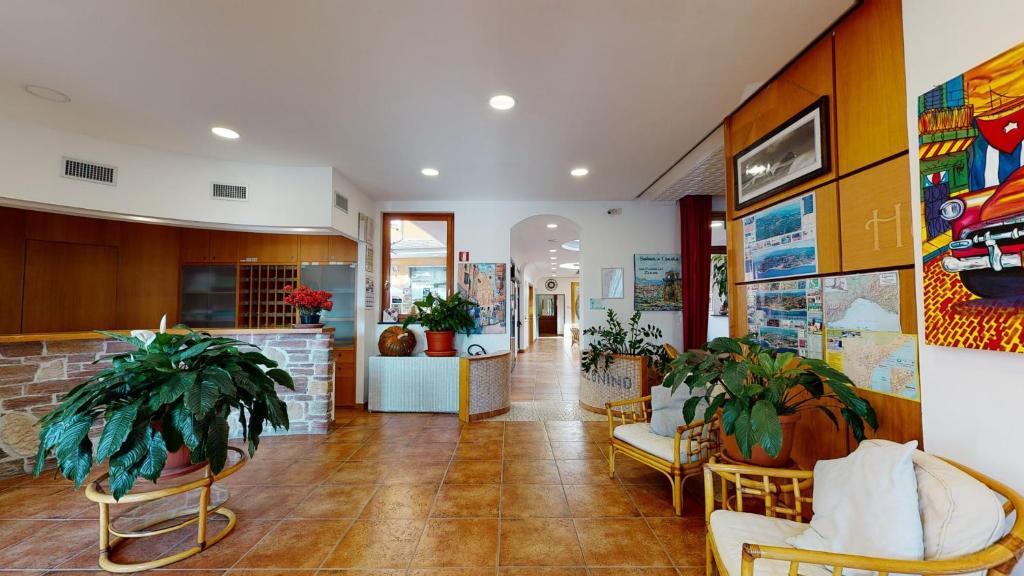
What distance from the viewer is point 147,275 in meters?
4.88

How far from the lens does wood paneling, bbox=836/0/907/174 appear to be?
5.72 ft

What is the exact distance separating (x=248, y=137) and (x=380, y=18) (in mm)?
2153

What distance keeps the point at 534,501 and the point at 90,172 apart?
459 centimetres

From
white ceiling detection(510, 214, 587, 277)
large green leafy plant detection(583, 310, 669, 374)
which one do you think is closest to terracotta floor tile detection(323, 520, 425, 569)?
large green leafy plant detection(583, 310, 669, 374)

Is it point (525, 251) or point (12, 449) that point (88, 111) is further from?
point (525, 251)

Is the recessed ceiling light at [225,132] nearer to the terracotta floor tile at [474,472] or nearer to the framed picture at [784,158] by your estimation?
the terracotta floor tile at [474,472]

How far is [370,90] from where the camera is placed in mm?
2658

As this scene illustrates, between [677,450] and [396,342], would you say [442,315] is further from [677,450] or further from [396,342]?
[677,450]

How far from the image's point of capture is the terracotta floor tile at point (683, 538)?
6.58ft

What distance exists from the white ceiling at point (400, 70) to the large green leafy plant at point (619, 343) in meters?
2.12

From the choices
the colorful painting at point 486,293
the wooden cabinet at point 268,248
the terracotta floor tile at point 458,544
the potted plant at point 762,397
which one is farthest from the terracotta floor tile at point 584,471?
the wooden cabinet at point 268,248

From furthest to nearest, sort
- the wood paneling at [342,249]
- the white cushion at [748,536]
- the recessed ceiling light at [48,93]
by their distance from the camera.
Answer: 1. the wood paneling at [342,249]
2. the recessed ceiling light at [48,93]
3. the white cushion at [748,536]

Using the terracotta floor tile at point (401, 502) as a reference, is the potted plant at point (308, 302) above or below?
above

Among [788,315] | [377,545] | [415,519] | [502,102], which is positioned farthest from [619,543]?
[502,102]
